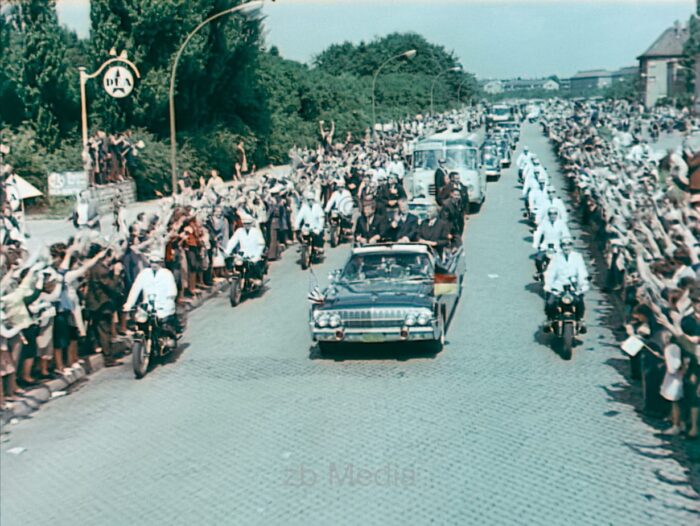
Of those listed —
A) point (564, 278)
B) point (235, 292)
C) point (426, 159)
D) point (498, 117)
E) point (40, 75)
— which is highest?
point (40, 75)

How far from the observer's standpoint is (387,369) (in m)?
13.5

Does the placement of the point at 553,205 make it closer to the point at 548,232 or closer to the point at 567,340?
the point at 548,232

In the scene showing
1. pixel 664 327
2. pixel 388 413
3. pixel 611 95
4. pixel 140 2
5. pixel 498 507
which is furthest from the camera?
pixel 611 95

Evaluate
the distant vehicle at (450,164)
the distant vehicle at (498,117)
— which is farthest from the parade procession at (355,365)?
the distant vehicle at (498,117)

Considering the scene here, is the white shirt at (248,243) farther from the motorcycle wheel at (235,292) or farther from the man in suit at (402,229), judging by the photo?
the man in suit at (402,229)

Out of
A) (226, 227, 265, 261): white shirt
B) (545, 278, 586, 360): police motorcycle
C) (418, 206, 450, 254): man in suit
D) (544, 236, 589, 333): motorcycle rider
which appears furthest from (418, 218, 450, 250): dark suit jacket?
(545, 278, 586, 360): police motorcycle

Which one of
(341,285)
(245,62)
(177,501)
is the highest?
(245,62)

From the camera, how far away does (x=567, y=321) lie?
13961 millimetres

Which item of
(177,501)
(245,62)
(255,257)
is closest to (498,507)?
(177,501)

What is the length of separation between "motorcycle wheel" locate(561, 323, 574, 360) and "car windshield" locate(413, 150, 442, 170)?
21188mm

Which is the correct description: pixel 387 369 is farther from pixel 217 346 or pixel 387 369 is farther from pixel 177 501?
pixel 177 501

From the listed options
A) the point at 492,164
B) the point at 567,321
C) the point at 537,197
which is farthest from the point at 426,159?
the point at 567,321

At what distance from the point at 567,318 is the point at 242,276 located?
7.02 m

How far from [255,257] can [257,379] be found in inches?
235
